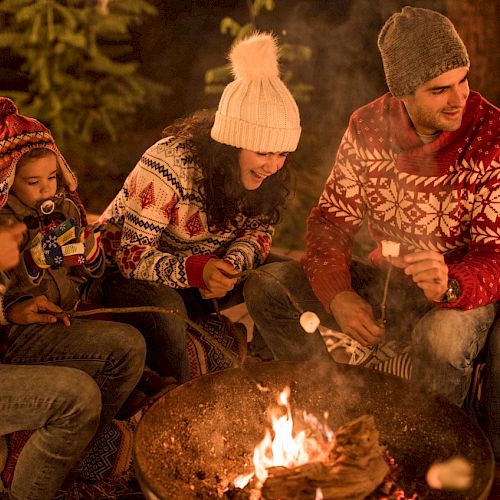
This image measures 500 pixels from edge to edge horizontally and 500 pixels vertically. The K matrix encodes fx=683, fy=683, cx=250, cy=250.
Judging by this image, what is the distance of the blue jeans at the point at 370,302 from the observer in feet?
6.61

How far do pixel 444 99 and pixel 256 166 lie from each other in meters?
0.64

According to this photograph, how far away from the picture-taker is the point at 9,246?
1.82m

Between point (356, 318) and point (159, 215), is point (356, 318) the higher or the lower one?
the lower one

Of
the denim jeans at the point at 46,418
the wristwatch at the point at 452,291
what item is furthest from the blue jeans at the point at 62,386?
the wristwatch at the point at 452,291

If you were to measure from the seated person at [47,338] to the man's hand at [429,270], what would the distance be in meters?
0.82

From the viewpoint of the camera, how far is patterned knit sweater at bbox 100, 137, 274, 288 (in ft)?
7.41

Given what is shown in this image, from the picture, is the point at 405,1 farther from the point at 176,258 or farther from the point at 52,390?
the point at 52,390

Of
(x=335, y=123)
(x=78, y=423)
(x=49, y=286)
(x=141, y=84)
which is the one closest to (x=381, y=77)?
(x=335, y=123)

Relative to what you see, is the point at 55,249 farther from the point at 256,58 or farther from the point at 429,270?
the point at 429,270

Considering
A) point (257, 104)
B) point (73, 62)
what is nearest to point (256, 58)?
point (257, 104)

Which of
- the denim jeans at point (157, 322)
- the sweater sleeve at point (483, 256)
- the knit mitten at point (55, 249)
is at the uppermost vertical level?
the sweater sleeve at point (483, 256)

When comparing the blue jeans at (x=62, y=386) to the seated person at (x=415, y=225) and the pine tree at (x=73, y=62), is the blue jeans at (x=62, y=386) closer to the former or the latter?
the seated person at (x=415, y=225)

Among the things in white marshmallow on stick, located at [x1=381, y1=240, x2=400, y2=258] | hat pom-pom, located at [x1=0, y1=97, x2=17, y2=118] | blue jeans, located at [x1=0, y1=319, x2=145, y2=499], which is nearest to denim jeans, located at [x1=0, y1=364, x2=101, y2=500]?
blue jeans, located at [x1=0, y1=319, x2=145, y2=499]

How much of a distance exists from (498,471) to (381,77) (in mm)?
2902
